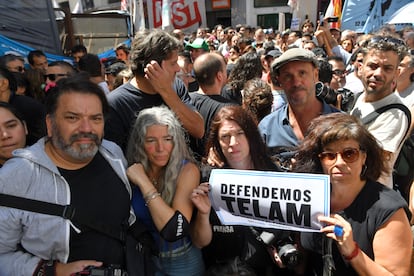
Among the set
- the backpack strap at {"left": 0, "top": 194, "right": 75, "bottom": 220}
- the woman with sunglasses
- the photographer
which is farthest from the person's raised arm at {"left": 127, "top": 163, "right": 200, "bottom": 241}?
the photographer

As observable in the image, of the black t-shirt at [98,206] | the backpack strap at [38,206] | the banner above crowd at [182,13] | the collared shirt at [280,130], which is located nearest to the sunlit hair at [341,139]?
the collared shirt at [280,130]

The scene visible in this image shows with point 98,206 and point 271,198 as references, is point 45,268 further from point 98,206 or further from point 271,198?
point 271,198

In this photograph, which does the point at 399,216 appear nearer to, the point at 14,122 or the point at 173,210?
the point at 173,210

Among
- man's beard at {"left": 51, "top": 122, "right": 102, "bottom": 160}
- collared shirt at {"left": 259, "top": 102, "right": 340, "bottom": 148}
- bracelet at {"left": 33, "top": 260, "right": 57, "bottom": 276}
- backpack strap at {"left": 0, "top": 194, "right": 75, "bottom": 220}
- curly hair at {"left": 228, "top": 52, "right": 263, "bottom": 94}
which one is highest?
curly hair at {"left": 228, "top": 52, "right": 263, "bottom": 94}

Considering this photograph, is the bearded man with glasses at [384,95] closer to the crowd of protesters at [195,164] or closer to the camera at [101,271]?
the crowd of protesters at [195,164]

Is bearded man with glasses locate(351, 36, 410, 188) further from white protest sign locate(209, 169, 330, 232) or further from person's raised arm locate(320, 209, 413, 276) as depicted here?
white protest sign locate(209, 169, 330, 232)

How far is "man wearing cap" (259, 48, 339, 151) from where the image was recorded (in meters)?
2.35

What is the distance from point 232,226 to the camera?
1.97m

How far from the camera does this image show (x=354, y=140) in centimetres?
166

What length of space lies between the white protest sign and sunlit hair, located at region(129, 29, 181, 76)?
90 centimetres

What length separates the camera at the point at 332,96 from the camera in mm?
2643

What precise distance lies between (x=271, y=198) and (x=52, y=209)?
974 mm

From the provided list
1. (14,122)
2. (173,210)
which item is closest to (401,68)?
(173,210)

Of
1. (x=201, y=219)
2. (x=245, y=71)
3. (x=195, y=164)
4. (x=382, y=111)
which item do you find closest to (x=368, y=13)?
(x=245, y=71)
